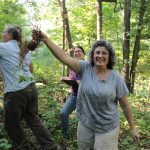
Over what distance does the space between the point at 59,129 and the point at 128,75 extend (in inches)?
388

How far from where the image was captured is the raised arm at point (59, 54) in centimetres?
367

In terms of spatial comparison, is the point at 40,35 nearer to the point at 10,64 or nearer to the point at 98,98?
the point at 98,98

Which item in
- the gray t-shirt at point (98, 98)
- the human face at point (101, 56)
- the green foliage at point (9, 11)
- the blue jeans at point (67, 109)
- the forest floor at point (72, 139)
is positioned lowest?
the forest floor at point (72, 139)

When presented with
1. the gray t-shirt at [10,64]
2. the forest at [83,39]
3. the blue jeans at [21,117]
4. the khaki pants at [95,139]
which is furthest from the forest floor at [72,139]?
the khaki pants at [95,139]

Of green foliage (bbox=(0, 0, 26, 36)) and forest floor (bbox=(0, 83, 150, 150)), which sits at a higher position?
green foliage (bbox=(0, 0, 26, 36))

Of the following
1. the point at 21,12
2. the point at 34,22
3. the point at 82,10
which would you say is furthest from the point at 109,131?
the point at 82,10

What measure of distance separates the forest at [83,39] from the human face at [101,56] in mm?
676

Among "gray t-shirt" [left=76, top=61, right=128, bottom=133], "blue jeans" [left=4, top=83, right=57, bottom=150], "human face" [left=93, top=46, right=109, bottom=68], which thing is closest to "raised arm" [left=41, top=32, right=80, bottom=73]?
"gray t-shirt" [left=76, top=61, right=128, bottom=133]

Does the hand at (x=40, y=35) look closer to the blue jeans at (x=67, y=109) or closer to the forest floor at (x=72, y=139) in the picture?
the forest floor at (x=72, y=139)

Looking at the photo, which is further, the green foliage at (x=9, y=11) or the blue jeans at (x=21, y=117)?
the green foliage at (x=9, y=11)

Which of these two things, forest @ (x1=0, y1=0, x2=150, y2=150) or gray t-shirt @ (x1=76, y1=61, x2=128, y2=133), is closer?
gray t-shirt @ (x1=76, y1=61, x2=128, y2=133)

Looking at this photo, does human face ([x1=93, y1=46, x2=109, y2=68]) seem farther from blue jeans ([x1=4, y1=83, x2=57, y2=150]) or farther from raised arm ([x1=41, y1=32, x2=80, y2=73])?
blue jeans ([x1=4, y1=83, x2=57, y2=150])

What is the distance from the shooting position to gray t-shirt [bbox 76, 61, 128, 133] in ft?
13.7

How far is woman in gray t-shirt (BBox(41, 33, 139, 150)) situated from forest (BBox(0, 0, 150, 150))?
2.21 ft
